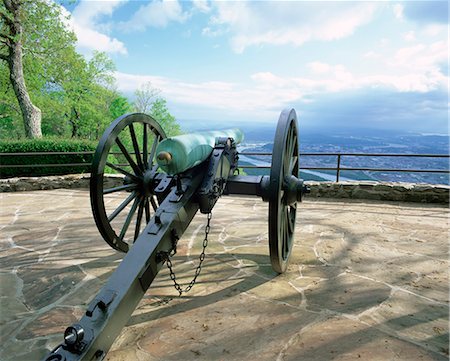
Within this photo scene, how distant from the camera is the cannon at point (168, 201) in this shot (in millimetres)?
1768

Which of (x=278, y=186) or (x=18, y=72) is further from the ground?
(x=18, y=72)

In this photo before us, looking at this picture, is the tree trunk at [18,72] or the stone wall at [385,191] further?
the tree trunk at [18,72]

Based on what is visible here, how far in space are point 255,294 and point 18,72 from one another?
13.4 m

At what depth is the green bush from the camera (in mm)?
8820

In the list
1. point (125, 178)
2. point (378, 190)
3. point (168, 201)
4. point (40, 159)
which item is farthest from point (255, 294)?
point (40, 159)

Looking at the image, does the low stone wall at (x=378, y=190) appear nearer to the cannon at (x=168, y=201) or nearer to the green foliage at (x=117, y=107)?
the cannon at (x=168, y=201)

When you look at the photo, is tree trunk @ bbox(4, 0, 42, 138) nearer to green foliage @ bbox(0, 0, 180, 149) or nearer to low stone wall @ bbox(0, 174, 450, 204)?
green foliage @ bbox(0, 0, 180, 149)

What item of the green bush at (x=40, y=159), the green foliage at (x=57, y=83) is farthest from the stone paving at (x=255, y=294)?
the green foliage at (x=57, y=83)

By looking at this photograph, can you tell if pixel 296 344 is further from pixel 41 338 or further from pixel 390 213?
pixel 390 213

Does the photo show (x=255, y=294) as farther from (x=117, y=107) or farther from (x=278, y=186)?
(x=117, y=107)

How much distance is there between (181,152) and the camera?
244 centimetres

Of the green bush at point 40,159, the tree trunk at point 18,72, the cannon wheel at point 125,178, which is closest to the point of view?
the cannon wheel at point 125,178

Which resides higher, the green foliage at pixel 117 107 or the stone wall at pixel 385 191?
the green foliage at pixel 117 107

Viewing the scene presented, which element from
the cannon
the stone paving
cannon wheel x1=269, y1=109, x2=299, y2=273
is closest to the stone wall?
the stone paving
